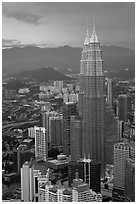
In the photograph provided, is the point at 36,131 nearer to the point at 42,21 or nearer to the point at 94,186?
the point at 94,186

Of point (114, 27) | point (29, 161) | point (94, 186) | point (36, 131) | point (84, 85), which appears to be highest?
point (114, 27)

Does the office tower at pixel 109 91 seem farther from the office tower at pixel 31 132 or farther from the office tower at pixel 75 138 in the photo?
the office tower at pixel 31 132

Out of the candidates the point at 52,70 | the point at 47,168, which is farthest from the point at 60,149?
the point at 52,70

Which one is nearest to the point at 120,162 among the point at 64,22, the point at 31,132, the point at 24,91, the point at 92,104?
the point at 92,104

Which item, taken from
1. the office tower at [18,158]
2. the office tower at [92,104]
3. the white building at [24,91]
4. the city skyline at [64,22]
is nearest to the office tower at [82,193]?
the office tower at [92,104]

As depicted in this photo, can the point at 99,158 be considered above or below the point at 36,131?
below

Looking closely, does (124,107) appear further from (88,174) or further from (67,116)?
(88,174)
